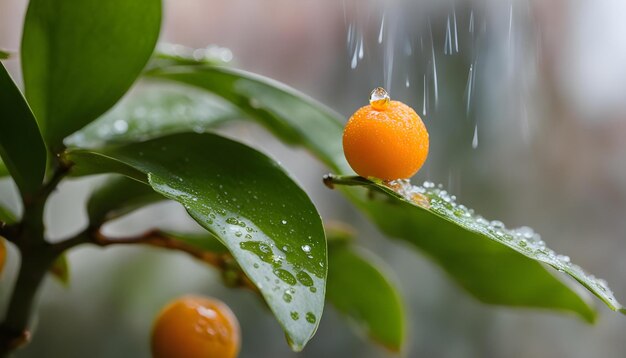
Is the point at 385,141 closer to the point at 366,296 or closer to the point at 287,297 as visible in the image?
the point at 287,297

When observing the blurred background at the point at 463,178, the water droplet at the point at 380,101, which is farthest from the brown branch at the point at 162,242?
the blurred background at the point at 463,178

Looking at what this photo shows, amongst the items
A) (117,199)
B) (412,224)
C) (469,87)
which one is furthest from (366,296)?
(469,87)

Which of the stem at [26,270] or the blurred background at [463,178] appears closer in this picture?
the stem at [26,270]

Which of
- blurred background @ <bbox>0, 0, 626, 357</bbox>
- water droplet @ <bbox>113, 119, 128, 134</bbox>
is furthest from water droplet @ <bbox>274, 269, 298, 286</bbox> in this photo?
blurred background @ <bbox>0, 0, 626, 357</bbox>

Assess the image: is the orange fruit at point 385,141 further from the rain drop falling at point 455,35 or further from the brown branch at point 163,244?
the rain drop falling at point 455,35

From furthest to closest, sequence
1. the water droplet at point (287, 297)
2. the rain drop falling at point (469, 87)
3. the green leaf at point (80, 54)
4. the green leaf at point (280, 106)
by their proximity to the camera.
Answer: the rain drop falling at point (469, 87)
the green leaf at point (280, 106)
the green leaf at point (80, 54)
the water droplet at point (287, 297)

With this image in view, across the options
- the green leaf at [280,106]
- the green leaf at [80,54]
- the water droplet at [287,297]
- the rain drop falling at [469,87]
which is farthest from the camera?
the rain drop falling at [469,87]

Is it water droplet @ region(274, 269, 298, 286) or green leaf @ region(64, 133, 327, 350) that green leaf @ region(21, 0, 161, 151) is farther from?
water droplet @ region(274, 269, 298, 286)
